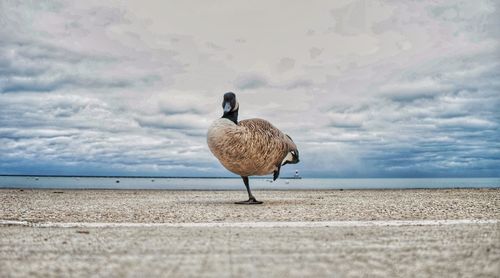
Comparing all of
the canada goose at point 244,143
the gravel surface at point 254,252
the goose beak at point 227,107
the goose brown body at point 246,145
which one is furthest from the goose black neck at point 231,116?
the gravel surface at point 254,252

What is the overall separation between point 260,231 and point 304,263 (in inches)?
141

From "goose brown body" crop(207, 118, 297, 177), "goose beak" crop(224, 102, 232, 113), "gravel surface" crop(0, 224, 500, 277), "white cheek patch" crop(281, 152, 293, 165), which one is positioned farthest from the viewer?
"white cheek patch" crop(281, 152, 293, 165)

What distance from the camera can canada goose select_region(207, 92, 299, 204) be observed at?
16.5 metres

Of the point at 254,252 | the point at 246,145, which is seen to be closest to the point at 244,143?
the point at 246,145

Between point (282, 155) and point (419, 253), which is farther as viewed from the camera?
point (282, 155)

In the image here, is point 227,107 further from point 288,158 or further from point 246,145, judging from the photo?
point 288,158

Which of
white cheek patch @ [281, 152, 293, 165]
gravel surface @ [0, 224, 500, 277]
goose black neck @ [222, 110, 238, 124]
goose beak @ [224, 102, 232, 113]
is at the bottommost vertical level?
gravel surface @ [0, 224, 500, 277]

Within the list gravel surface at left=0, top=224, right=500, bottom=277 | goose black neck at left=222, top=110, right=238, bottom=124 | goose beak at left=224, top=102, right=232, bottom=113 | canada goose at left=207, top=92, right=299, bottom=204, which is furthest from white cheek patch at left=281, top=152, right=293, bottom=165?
Result: gravel surface at left=0, top=224, right=500, bottom=277

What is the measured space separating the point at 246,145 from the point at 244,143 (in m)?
0.10

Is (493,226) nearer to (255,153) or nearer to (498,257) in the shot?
(498,257)

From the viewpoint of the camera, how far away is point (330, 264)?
6.05 metres

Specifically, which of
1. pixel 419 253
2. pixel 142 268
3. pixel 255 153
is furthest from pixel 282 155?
pixel 142 268

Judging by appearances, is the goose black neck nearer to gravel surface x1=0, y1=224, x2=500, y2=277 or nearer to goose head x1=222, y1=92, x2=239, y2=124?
goose head x1=222, y1=92, x2=239, y2=124

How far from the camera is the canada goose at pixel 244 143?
16.5 metres
